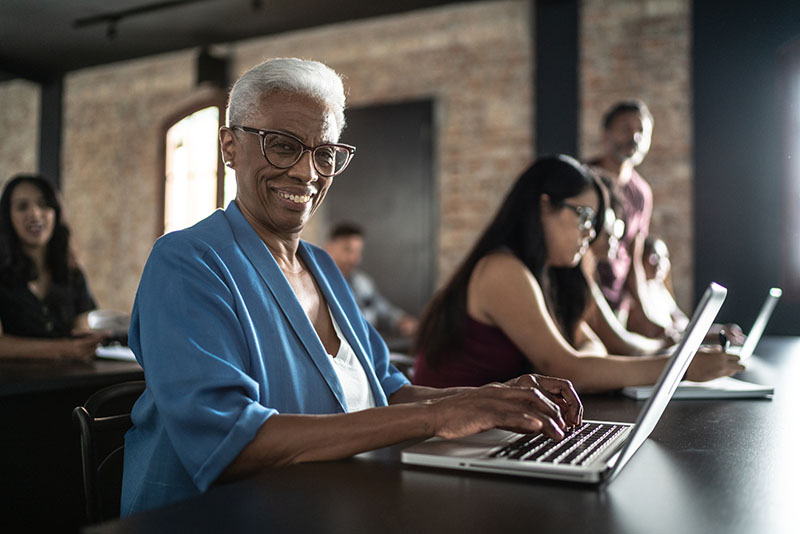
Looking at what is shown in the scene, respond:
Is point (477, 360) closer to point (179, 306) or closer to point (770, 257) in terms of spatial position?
point (179, 306)

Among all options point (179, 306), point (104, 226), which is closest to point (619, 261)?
point (179, 306)

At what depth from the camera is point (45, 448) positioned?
238cm

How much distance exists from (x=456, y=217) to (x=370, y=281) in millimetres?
956

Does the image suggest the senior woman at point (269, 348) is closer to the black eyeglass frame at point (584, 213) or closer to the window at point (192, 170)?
the black eyeglass frame at point (584, 213)

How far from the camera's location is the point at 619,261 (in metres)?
3.64

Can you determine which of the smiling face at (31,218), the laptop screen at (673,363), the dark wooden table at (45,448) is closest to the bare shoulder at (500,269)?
the laptop screen at (673,363)

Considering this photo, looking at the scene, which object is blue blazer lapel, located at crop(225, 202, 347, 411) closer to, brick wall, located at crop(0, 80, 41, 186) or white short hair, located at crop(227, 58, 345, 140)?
white short hair, located at crop(227, 58, 345, 140)

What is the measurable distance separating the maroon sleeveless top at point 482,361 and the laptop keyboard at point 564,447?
0.79 metres

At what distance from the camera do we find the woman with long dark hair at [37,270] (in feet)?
10.4

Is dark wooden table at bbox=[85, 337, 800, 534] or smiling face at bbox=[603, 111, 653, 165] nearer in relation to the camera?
dark wooden table at bbox=[85, 337, 800, 534]

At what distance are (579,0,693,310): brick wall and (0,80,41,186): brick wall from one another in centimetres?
634

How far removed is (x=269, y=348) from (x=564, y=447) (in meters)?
0.49

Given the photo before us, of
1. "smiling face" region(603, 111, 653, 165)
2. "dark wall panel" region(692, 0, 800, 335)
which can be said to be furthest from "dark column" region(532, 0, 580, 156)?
"smiling face" region(603, 111, 653, 165)

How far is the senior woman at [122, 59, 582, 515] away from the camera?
1039 mm
